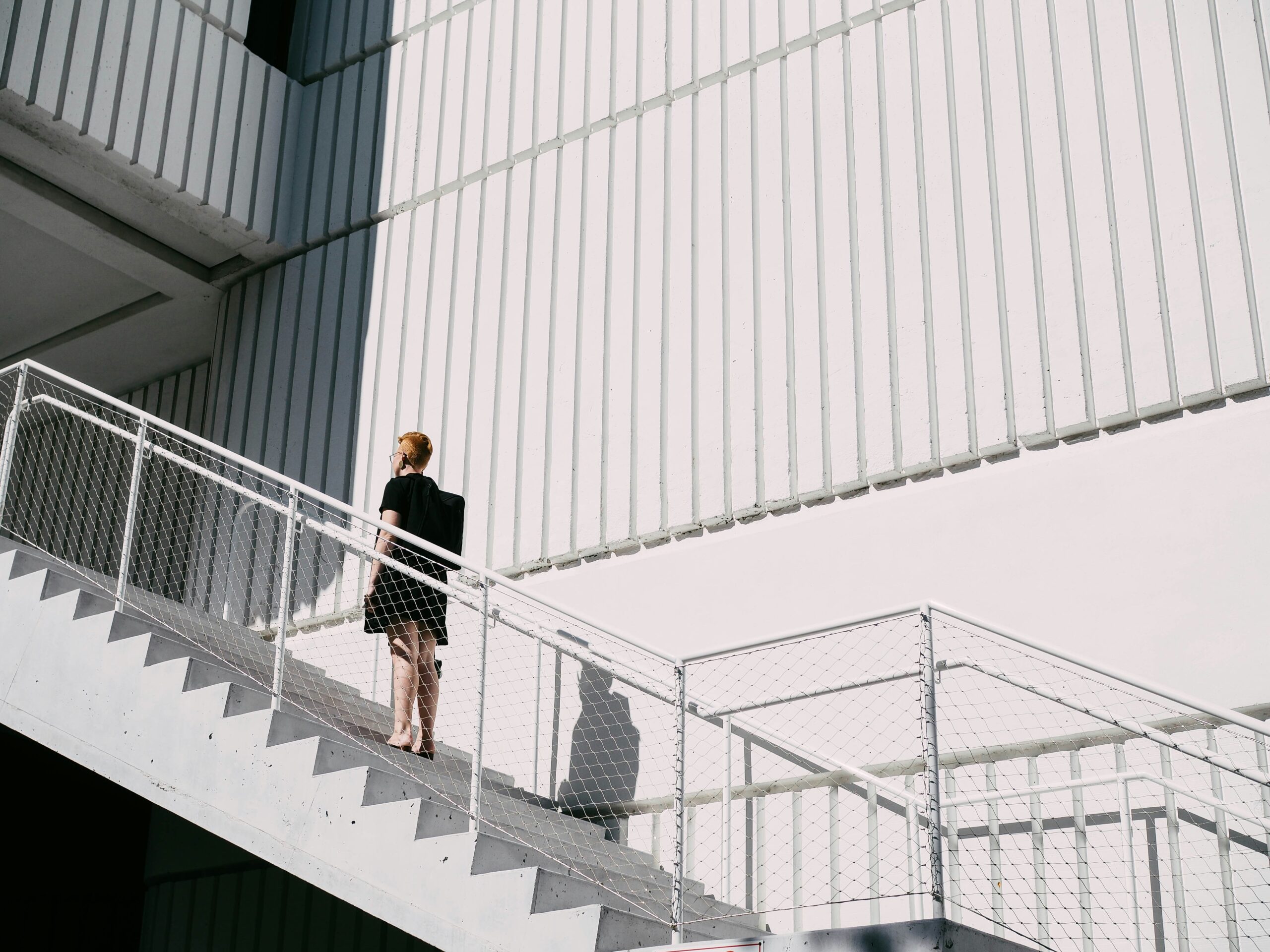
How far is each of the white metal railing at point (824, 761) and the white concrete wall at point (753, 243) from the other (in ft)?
3.27

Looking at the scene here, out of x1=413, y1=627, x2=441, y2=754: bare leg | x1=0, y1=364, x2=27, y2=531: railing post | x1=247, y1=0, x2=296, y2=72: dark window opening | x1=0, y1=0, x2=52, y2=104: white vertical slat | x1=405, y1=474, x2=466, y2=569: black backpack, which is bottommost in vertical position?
x1=413, y1=627, x2=441, y2=754: bare leg

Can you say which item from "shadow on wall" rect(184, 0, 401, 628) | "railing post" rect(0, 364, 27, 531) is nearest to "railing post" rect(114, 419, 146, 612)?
"railing post" rect(0, 364, 27, 531)

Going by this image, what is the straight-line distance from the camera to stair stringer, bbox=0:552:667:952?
491cm

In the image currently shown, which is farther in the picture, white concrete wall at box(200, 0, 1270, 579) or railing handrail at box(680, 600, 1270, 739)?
white concrete wall at box(200, 0, 1270, 579)

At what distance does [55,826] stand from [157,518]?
9.33ft

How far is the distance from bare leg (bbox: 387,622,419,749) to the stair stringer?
0.70m

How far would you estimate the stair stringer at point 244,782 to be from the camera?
4914 mm

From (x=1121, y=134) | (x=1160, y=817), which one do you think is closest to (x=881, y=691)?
(x=1160, y=817)

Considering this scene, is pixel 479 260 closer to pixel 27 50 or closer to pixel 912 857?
pixel 27 50

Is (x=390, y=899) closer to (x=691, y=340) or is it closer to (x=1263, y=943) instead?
(x=1263, y=943)

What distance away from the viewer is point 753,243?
8188 millimetres

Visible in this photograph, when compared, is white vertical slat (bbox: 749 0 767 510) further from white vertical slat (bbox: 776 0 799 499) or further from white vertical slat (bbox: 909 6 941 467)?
white vertical slat (bbox: 909 6 941 467)

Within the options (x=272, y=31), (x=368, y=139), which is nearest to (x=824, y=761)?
(x=368, y=139)

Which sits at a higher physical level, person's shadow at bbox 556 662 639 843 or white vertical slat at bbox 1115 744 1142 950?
person's shadow at bbox 556 662 639 843
